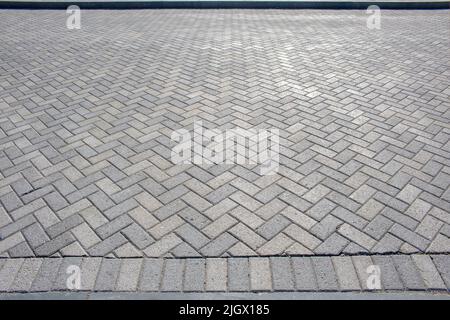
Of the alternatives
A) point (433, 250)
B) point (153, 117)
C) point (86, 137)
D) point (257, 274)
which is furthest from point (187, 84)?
point (433, 250)

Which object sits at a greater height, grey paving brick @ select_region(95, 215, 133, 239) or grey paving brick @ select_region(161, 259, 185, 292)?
grey paving brick @ select_region(95, 215, 133, 239)

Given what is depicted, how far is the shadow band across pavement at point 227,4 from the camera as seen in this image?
12.5 meters

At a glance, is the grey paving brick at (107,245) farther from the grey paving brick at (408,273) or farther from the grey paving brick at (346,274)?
the grey paving brick at (408,273)

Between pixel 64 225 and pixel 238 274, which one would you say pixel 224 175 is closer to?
pixel 238 274

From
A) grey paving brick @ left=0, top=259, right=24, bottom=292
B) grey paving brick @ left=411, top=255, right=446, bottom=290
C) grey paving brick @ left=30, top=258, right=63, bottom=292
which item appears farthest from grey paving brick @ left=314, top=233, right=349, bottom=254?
grey paving brick @ left=0, top=259, right=24, bottom=292

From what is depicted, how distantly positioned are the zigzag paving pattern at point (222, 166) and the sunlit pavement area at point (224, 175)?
0.8 inches

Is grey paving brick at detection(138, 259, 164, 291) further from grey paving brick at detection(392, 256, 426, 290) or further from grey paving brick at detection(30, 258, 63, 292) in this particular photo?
grey paving brick at detection(392, 256, 426, 290)

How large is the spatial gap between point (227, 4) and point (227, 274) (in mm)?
12328

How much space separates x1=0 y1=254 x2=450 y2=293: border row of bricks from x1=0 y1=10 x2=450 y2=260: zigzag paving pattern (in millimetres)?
83

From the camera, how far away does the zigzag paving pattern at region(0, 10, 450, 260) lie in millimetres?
3203

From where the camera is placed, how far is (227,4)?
1302 centimetres

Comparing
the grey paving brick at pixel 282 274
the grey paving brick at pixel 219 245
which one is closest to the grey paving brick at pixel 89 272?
the grey paving brick at pixel 219 245

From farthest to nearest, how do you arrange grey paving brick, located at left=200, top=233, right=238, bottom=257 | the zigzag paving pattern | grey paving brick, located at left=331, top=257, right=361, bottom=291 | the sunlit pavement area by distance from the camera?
1. the zigzag paving pattern
2. grey paving brick, located at left=200, top=233, right=238, bottom=257
3. the sunlit pavement area
4. grey paving brick, located at left=331, top=257, right=361, bottom=291
